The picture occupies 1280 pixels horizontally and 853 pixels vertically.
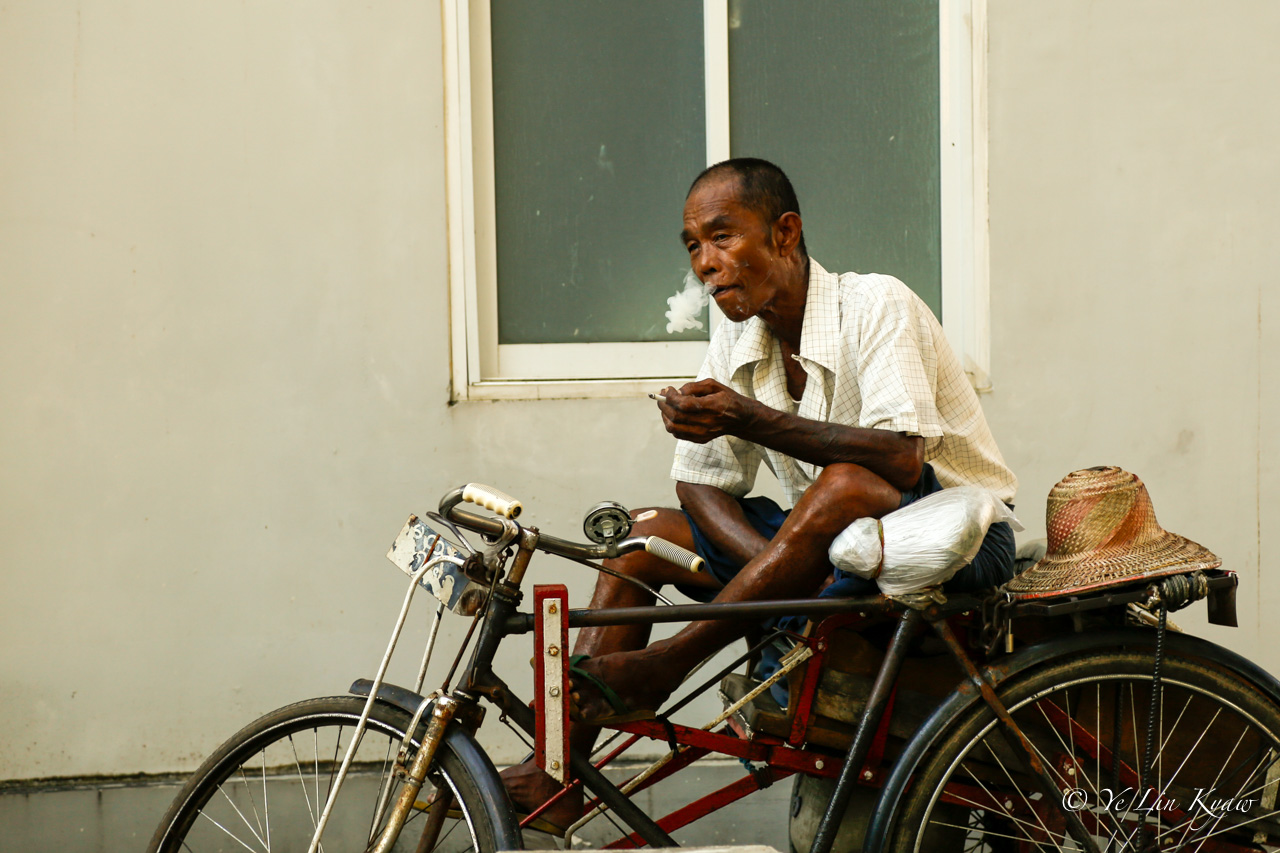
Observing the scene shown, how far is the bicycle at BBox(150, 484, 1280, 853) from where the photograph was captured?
1.95 meters

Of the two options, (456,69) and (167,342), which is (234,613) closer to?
(167,342)

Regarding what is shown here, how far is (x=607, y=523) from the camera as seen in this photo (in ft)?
6.42

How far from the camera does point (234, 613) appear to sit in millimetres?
3201

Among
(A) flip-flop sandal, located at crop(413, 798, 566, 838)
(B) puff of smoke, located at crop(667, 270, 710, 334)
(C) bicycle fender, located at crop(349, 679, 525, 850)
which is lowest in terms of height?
(A) flip-flop sandal, located at crop(413, 798, 566, 838)

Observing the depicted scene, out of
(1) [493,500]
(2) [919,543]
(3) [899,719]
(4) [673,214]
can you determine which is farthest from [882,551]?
(4) [673,214]

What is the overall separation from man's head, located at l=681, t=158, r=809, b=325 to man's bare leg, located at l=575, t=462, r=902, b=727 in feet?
1.56

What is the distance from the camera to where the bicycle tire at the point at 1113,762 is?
205 centimetres

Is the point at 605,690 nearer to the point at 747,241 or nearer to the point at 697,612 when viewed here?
the point at 697,612

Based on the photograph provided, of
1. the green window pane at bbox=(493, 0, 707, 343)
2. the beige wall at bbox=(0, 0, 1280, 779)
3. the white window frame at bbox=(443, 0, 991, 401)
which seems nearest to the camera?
the beige wall at bbox=(0, 0, 1280, 779)

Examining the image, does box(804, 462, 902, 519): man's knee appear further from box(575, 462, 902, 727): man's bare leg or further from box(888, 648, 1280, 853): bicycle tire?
box(888, 648, 1280, 853): bicycle tire

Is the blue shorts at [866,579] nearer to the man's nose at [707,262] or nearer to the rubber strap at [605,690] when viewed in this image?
the rubber strap at [605,690]

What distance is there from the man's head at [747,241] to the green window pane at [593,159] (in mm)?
1047

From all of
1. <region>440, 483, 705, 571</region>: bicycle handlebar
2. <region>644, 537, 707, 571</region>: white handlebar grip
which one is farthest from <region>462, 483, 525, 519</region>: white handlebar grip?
<region>644, 537, 707, 571</region>: white handlebar grip

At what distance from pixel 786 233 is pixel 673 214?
3.69 feet
